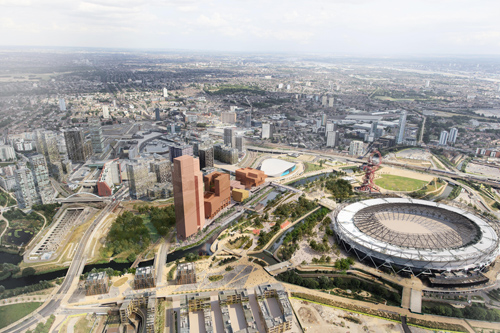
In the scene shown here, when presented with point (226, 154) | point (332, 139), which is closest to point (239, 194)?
point (226, 154)

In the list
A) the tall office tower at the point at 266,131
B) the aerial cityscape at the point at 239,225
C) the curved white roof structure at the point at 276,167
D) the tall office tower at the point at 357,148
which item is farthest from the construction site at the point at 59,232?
the tall office tower at the point at 357,148

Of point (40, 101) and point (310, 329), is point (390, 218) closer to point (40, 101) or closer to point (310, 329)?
point (310, 329)

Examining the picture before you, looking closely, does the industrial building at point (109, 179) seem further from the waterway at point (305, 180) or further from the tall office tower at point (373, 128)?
the tall office tower at point (373, 128)

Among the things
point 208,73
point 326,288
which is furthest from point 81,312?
point 208,73

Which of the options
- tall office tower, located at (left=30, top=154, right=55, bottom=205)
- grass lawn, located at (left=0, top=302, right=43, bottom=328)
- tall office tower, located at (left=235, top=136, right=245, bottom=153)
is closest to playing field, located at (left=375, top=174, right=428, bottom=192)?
tall office tower, located at (left=235, top=136, right=245, bottom=153)

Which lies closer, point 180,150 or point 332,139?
point 180,150

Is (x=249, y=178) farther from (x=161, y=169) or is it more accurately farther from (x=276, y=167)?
(x=161, y=169)

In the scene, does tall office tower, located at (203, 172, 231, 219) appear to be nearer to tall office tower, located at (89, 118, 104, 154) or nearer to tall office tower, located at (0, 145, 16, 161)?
tall office tower, located at (89, 118, 104, 154)
